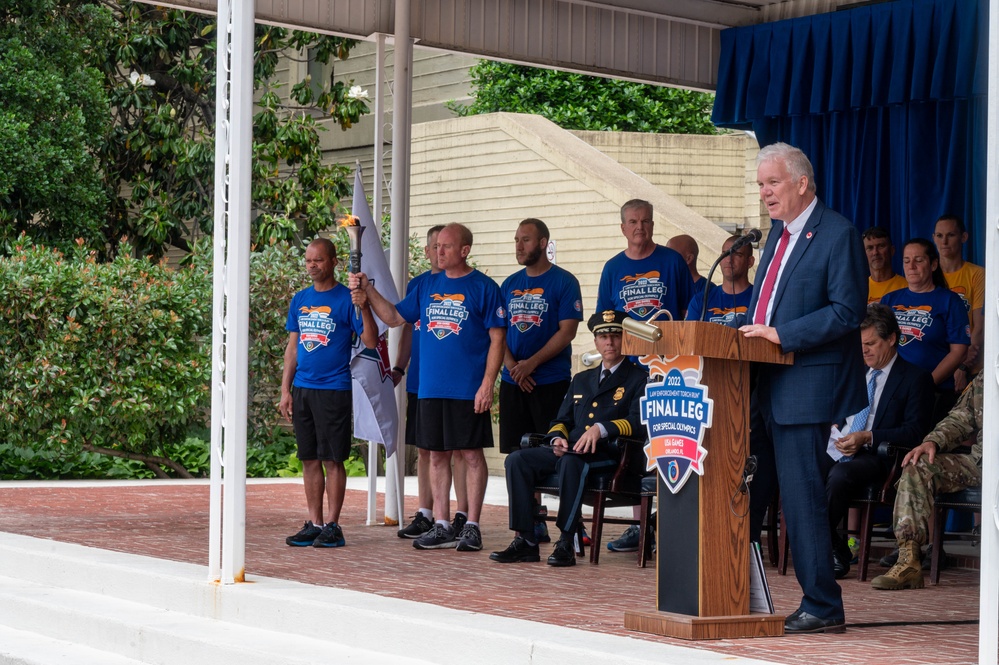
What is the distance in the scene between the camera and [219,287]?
21.7ft

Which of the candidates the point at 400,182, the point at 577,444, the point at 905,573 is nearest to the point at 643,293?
the point at 577,444

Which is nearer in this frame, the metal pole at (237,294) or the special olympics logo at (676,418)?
the special olympics logo at (676,418)

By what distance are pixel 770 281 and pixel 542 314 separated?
11.4 ft

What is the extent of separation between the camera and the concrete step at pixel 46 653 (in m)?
6.35

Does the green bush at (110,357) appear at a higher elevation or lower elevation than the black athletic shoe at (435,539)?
higher

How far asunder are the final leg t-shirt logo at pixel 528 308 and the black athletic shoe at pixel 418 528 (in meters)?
1.40

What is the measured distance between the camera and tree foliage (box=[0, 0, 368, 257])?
1602cm

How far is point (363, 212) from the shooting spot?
31.7ft

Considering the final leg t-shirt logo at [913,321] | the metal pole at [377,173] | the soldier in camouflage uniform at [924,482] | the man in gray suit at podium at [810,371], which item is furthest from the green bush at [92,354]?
the man in gray suit at podium at [810,371]

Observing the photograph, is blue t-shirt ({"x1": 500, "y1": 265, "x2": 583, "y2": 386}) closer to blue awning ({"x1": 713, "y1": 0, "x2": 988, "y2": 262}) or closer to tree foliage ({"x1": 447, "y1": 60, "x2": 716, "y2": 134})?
blue awning ({"x1": 713, "y1": 0, "x2": 988, "y2": 262})

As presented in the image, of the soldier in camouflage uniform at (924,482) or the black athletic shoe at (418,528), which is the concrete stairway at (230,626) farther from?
the soldier in camouflage uniform at (924,482)

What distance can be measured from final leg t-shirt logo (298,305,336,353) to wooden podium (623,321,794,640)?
355 centimetres

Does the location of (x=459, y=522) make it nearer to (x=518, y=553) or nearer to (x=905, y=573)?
(x=518, y=553)

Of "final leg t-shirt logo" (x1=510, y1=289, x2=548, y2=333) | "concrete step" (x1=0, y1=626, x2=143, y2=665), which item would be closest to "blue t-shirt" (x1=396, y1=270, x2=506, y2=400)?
"final leg t-shirt logo" (x1=510, y1=289, x2=548, y2=333)
